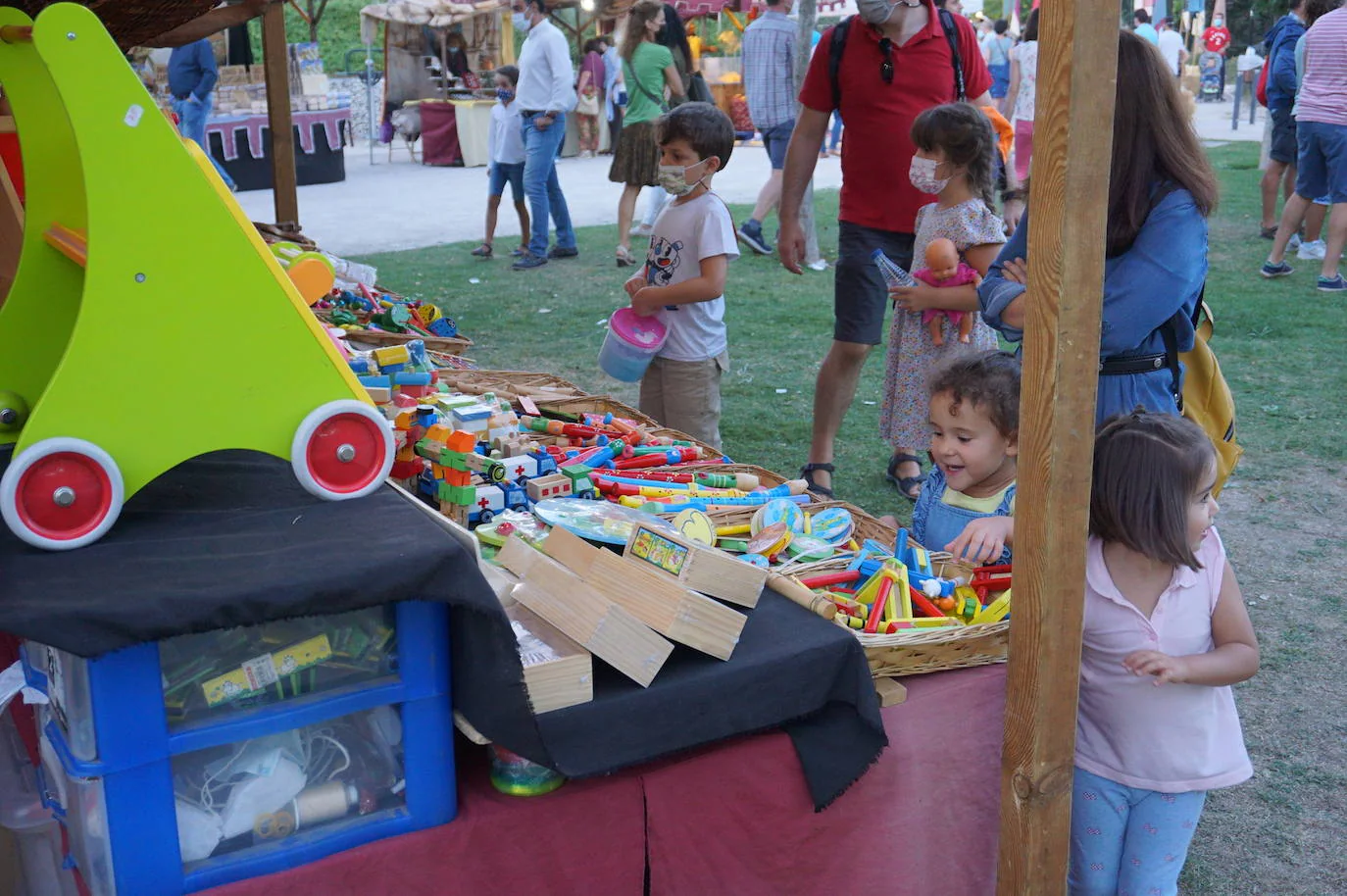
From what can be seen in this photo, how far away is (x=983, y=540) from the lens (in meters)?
2.29

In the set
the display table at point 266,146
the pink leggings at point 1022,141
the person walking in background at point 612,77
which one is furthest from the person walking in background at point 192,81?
the pink leggings at point 1022,141

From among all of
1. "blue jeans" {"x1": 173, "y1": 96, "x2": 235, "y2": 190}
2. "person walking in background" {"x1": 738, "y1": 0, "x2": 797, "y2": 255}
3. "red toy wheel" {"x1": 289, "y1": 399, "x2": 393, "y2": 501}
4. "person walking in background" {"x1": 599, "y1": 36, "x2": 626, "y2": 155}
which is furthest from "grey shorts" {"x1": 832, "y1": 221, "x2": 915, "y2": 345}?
"person walking in background" {"x1": 599, "y1": 36, "x2": 626, "y2": 155}

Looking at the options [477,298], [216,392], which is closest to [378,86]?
[477,298]

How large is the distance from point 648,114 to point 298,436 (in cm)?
834

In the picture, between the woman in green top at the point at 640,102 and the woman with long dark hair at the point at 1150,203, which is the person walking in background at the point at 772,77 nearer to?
the woman in green top at the point at 640,102

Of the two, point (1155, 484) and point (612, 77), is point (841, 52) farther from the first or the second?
point (612, 77)

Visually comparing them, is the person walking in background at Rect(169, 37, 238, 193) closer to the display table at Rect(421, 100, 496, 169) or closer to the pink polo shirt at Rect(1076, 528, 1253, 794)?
the display table at Rect(421, 100, 496, 169)

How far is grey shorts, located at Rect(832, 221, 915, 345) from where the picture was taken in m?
4.30

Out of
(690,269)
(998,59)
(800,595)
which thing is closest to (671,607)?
(800,595)

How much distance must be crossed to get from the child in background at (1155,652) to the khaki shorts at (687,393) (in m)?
2.02

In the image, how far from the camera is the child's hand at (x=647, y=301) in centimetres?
387

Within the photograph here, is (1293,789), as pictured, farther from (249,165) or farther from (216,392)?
(249,165)

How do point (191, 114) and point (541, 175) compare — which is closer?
point (541, 175)

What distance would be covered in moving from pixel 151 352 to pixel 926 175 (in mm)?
2753
